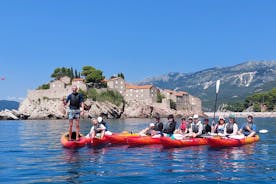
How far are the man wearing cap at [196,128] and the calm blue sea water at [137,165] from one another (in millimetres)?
2250

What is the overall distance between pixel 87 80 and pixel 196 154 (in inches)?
4214

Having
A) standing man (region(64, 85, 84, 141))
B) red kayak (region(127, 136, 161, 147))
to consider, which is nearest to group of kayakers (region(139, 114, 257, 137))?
red kayak (region(127, 136, 161, 147))

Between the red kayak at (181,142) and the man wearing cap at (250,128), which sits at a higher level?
the man wearing cap at (250,128)

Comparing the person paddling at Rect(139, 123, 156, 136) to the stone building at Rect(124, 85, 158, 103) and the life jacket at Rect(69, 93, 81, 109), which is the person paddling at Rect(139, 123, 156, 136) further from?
the stone building at Rect(124, 85, 158, 103)

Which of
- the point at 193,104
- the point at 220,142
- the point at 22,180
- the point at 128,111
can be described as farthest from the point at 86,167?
the point at 193,104

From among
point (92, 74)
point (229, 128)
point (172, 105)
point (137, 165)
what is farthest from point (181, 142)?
point (172, 105)

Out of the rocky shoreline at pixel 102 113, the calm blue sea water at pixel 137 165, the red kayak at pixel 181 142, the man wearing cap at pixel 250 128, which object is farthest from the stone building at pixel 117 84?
the calm blue sea water at pixel 137 165

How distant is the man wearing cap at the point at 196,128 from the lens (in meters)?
21.4

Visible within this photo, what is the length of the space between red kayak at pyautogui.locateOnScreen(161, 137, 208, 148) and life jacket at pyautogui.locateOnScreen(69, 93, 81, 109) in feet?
15.9

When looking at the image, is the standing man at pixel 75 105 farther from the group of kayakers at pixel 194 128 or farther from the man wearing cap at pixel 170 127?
the man wearing cap at pixel 170 127

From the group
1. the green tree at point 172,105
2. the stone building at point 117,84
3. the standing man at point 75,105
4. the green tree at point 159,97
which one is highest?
the stone building at point 117,84

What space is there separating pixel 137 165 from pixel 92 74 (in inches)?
4320

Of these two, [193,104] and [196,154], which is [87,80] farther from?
[196,154]

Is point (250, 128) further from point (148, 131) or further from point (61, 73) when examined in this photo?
point (61, 73)
